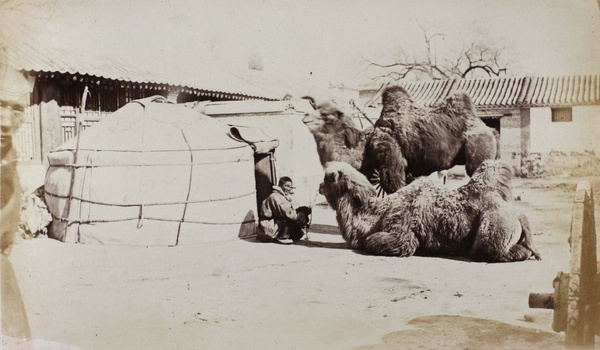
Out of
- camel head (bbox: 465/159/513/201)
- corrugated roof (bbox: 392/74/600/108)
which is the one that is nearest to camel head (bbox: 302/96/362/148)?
camel head (bbox: 465/159/513/201)

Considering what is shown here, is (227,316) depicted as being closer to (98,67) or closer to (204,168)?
(204,168)

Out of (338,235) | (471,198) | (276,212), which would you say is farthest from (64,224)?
(471,198)

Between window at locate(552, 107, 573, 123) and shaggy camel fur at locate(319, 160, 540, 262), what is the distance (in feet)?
30.6

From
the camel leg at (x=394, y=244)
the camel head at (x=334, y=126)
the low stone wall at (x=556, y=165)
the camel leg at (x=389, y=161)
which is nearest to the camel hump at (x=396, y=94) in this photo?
the camel leg at (x=389, y=161)

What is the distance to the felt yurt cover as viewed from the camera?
7355 millimetres

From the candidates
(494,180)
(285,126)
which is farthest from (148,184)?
(494,180)

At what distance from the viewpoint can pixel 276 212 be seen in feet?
24.6

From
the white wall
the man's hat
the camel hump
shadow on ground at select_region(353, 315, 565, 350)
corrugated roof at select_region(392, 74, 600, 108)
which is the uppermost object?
corrugated roof at select_region(392, 74, 600, 108)

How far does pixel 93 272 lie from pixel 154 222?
1497 millimetres

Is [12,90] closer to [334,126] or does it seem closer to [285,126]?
[334,126]

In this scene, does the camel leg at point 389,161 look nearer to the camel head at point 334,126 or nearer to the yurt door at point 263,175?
Result: the camel head at point 334,126

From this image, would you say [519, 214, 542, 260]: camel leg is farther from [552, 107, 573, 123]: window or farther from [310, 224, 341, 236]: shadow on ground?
[552, 107, 573, 123]: window

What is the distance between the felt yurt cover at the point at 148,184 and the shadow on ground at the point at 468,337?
415 cm

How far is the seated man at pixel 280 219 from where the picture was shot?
746cm
